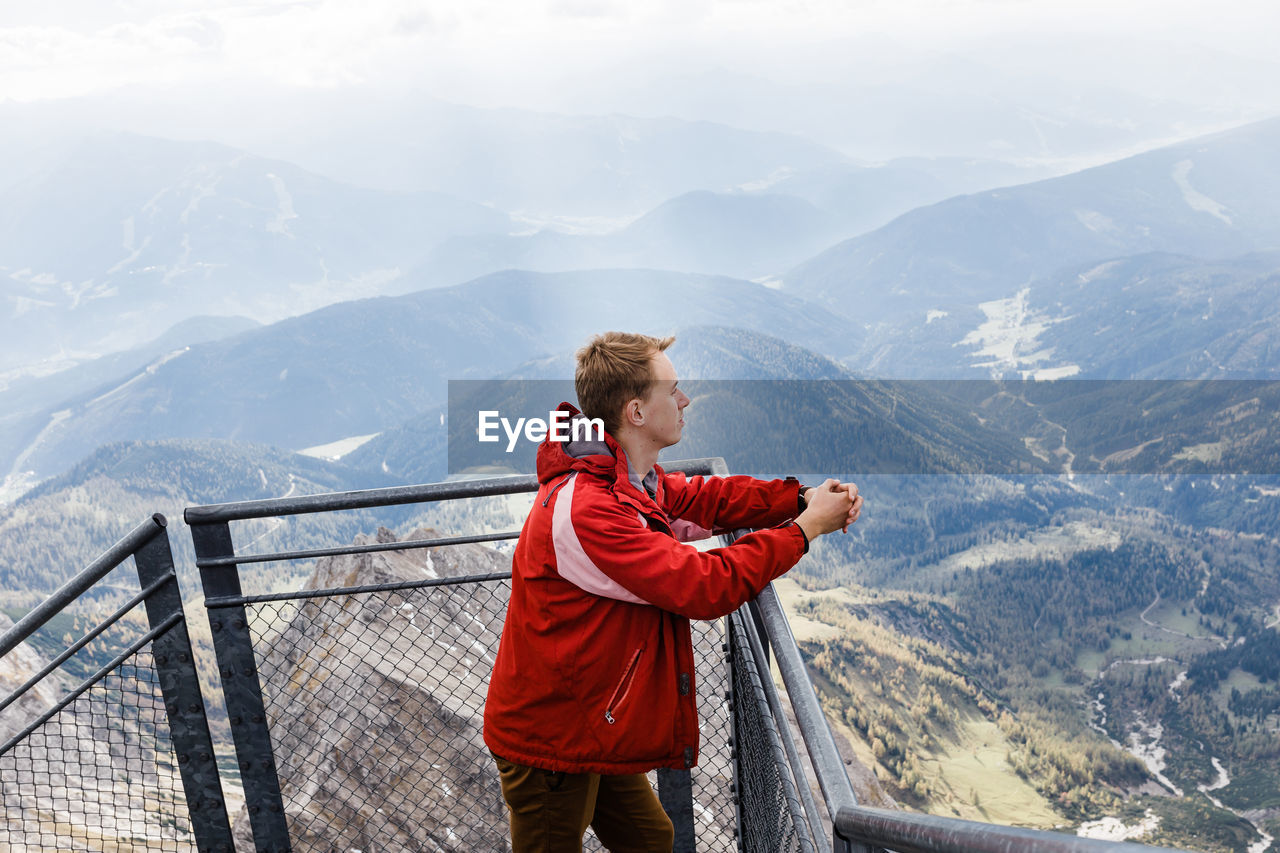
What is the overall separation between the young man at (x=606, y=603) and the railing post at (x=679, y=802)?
1148mm

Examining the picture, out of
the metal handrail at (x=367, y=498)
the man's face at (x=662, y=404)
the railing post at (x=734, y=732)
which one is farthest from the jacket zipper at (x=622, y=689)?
the metal handrail at (x=367, y=498)

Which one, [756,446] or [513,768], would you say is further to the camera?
[756,446]

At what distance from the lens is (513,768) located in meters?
2.16

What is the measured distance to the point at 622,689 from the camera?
201 centimetres

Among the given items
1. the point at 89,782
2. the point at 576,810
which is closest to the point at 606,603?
the point at 576,810

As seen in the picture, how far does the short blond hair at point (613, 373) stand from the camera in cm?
210

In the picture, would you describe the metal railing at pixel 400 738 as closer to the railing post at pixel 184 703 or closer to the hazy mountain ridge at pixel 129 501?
the railing post at pixel 184 703

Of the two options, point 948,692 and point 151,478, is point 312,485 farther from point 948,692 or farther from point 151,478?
point 948,692

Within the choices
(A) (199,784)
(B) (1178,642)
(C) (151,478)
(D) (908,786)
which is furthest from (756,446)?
(A) (199,784)

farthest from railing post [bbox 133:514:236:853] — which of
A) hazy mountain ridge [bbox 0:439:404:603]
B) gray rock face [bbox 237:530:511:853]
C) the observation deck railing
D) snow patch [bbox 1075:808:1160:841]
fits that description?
hazy mountain ridge [bbox 0:439:404:603]

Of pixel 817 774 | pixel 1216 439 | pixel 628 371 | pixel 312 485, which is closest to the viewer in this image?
pixel 817 774

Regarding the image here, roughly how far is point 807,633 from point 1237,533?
334 feet

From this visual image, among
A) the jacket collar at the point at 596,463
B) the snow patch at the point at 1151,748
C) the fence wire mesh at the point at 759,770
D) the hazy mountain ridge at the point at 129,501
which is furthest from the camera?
the hazy mountain ridge at the point at 129,501

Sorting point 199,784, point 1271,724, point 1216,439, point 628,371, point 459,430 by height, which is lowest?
point 1271,724
